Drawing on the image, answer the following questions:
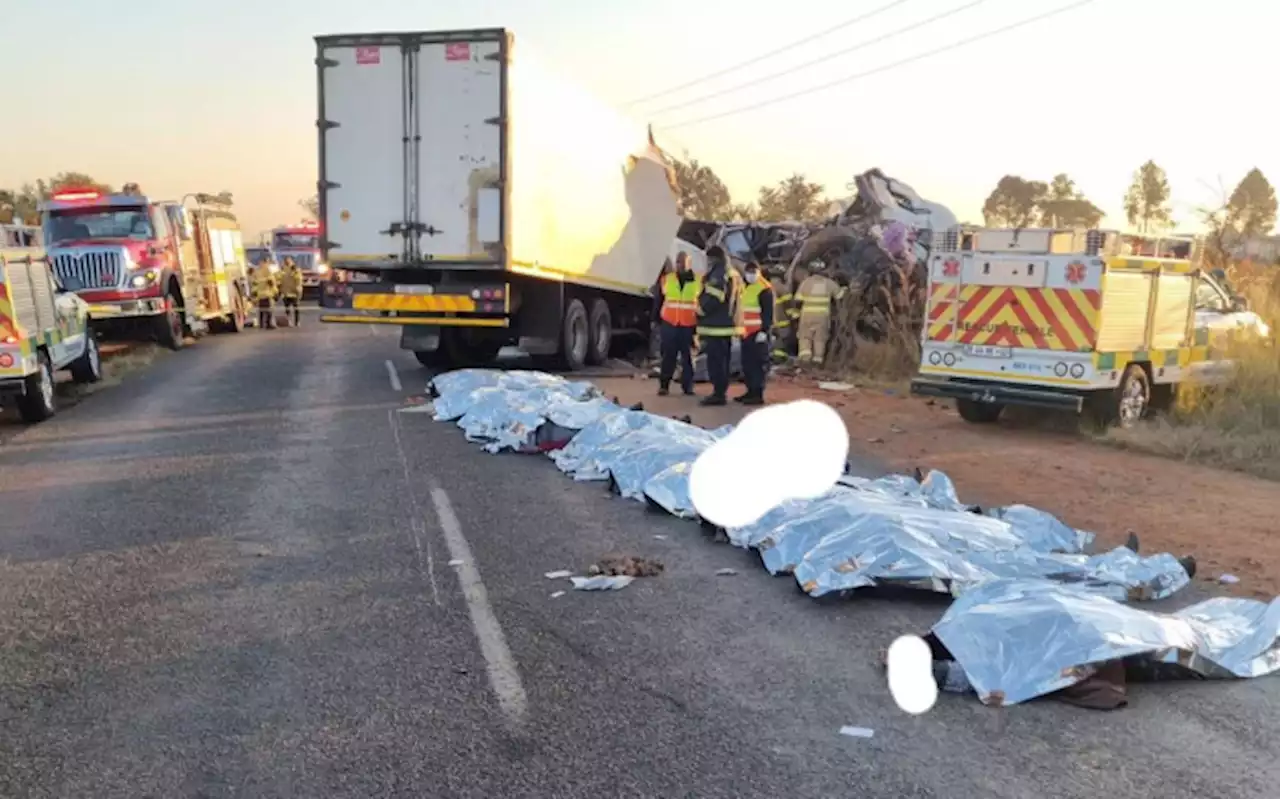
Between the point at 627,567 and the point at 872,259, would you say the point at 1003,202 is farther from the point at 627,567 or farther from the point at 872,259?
the point at 627,567

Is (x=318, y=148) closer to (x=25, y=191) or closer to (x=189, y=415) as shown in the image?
(x=189, y=415)

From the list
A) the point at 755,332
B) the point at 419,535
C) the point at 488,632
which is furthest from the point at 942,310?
the point at 488,632

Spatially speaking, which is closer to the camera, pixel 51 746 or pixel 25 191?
pixel 51 746

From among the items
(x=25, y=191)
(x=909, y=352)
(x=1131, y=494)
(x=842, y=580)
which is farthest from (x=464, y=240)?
(x=25, y=191)

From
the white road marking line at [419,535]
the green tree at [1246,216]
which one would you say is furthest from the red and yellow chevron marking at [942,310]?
the green tree at [1246,216]

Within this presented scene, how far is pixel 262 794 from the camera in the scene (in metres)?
3.45

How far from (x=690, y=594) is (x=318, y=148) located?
1018 cm

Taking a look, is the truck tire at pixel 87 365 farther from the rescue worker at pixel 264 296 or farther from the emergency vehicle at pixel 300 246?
the emergency vehicle at pixel 300 246

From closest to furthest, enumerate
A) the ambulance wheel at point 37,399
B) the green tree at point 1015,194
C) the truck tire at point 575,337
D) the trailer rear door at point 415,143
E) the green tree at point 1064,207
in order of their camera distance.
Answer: the ambulance wheel at point 37,399, the trailer rear door at point 415,143, the truck tire at point 575,337, the green tree at point 1064,207, the green tree at point 1015,194

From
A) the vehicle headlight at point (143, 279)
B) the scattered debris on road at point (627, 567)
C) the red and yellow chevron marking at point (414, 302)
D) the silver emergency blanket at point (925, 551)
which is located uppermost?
the red and yellow chevron marking at point (414, 302)

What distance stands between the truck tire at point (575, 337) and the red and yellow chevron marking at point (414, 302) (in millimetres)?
1882

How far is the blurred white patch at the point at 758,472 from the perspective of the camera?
6.73 metres

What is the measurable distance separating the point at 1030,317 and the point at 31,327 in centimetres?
1022

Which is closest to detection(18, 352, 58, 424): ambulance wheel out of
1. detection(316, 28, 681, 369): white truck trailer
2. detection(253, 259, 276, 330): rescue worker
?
detection(316, 28, 681, 369): white truck trailer
